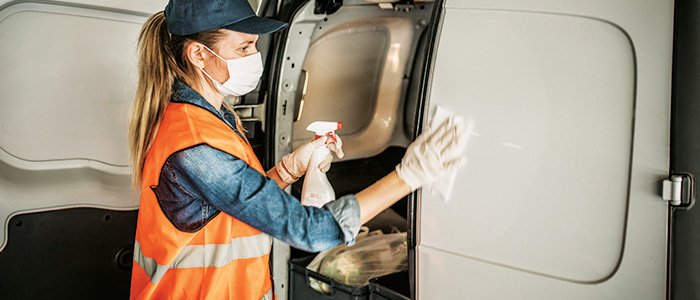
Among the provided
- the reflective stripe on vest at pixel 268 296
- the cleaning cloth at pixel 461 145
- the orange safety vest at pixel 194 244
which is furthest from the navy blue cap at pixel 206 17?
the reflective stripe on vest at pixel 268 296

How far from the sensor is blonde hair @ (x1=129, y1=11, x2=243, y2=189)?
68.7 inches

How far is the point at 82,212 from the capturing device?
8.37 feet

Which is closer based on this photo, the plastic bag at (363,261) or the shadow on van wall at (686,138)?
the shadow on van wall at (686,138)

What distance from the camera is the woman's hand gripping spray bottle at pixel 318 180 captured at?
6.43ft

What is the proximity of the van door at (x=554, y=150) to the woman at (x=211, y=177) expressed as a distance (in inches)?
5.9

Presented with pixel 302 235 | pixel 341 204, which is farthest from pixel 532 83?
pixel 302 235

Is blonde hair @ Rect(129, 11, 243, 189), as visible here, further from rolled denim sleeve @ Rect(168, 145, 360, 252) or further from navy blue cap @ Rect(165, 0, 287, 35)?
rolled denim sleeve @ Rect(168, 145, 360, 252)

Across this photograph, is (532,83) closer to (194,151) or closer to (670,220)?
(670,220)

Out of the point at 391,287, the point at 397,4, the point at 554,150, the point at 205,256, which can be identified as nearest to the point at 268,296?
the point at 205,256

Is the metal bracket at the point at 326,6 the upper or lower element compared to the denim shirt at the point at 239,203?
upper

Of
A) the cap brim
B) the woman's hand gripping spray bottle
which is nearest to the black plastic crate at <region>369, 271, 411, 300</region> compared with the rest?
the woman's hand gripping spray bottle

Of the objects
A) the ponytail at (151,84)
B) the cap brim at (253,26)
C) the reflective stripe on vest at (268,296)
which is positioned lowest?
the reflective stripe on vest at (268,296)

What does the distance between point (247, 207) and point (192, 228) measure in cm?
23

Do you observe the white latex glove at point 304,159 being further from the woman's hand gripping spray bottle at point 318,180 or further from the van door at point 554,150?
the van door at point 554,150
